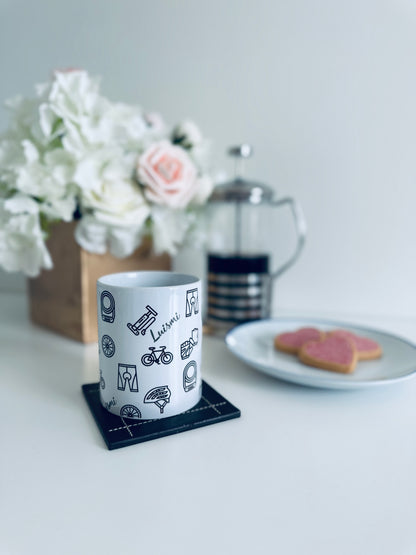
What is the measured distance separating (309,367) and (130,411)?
26cm

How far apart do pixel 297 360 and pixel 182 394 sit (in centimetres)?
22

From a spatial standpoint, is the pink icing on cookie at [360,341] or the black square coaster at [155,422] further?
the pink icing on cookie at [360,341]

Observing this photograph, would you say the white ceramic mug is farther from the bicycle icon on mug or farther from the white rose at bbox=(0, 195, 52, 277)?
the white rose at bbox=(0, 195, 52, 277)

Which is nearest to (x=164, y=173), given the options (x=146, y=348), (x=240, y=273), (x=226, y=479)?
(x=240, y=273)

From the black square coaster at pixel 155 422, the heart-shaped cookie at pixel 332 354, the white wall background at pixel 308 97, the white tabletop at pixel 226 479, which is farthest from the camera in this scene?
the white wall background at pixel 308 97

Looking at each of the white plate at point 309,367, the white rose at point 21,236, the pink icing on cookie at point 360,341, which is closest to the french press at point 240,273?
the white plate at point 309,367

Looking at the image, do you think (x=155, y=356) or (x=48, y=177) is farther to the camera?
(x=48, y=177)

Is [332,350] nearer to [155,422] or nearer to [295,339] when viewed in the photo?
[295,339]

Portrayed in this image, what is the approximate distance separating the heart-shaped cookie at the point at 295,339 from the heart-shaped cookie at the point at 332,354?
0.7 inches

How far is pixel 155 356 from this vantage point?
41 cm

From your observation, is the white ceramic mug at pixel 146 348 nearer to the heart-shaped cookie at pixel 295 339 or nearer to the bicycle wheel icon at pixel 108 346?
the bicycle wheel icon at pixel 108 346

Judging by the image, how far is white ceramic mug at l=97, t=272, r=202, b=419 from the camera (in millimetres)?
409

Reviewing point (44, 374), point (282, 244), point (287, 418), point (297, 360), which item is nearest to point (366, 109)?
point (282, 244)

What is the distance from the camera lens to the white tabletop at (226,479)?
0.28 metres
